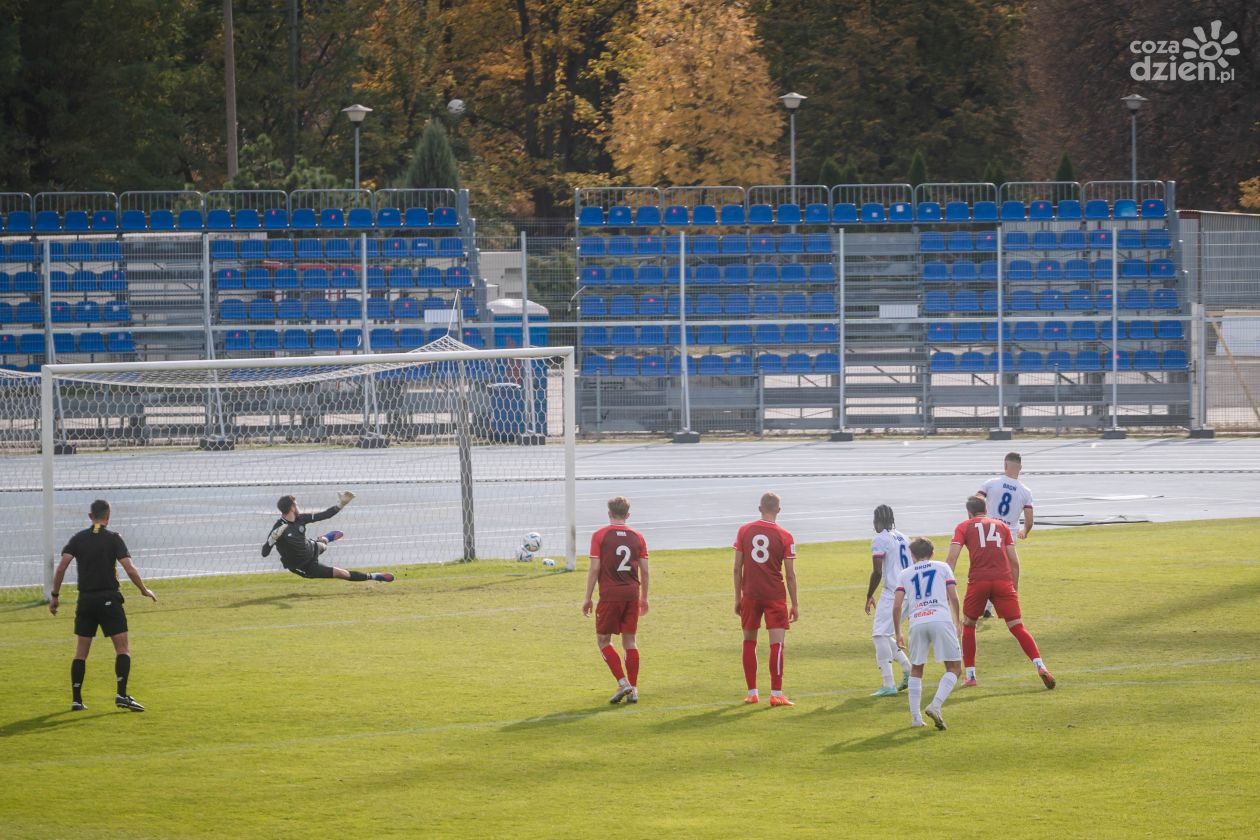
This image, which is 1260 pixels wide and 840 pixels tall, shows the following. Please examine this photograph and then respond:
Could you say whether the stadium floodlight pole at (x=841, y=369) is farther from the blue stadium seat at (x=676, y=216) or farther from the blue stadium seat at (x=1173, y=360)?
the blue stadium seat at (x=1173, y=360)

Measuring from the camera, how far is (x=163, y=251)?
3541 cm

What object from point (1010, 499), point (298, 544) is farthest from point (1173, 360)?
point (298, 544)

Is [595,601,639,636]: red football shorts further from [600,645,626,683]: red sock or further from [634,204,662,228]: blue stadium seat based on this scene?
[634,204,662,228]: blue stadium seat

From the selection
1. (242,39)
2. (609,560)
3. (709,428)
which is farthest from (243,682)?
(242,39)

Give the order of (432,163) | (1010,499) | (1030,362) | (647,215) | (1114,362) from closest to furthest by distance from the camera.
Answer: (1010,499)
(1114,362)
(1030,362)
(647,215)
(432,163)

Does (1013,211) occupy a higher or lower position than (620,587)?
higher

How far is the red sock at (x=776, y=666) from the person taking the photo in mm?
11953

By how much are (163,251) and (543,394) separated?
10.6 metres

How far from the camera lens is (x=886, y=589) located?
41.3 ft

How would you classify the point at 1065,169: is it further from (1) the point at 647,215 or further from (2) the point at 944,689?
(2) the point at 944,689

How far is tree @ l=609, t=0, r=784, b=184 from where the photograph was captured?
1897 inches

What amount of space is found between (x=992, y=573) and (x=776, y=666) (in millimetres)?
1944

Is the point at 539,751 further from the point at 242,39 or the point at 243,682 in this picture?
the point at 242,39

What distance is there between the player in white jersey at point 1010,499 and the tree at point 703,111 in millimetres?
33956
